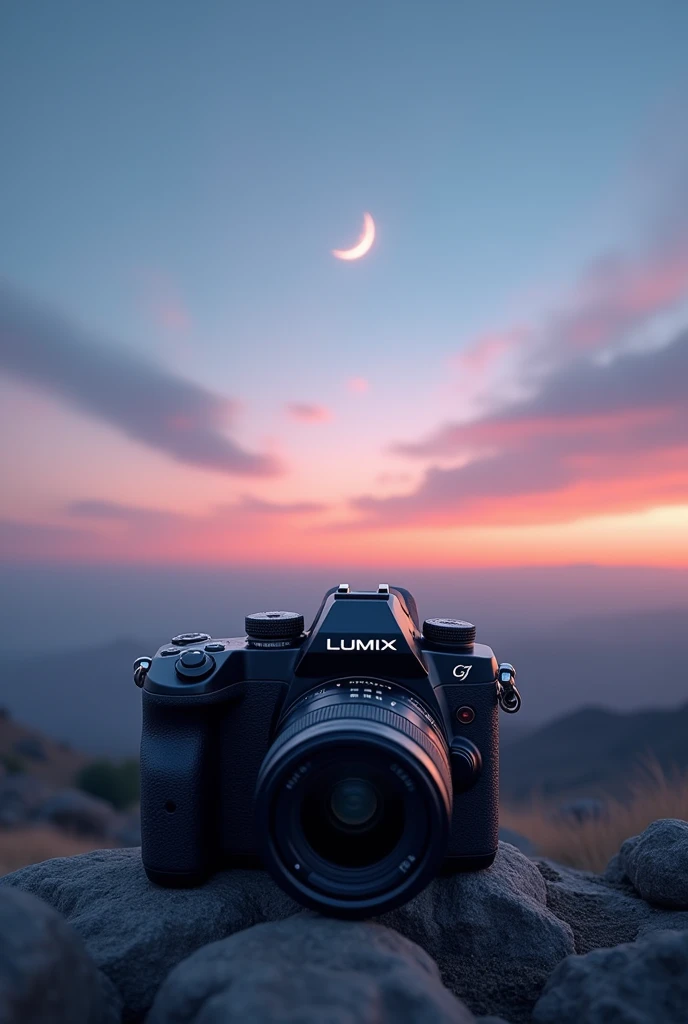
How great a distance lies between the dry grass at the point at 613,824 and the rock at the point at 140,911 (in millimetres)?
2896

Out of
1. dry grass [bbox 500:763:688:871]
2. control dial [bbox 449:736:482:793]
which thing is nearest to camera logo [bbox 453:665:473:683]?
control dial [bbox 449:736:482:793]

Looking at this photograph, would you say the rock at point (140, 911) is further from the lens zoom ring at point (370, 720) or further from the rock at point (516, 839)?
the rock at point (516, 839)

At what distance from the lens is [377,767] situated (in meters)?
2.36

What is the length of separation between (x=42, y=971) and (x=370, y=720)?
1121 millimetres

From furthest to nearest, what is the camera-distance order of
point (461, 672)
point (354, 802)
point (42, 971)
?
point (461, 672)
point (354, 802)
point (42, 971)

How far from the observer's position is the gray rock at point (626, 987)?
201 cm

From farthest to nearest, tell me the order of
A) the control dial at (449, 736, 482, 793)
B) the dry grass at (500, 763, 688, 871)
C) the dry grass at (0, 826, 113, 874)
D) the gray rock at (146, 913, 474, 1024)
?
the dry grass at (0, 826, 113, 874) < the dry grass at (500, 763, 688, 871) < the control dial at (449, 736, 482, 793) < the gray rock at (146, 913, 474, 1024)

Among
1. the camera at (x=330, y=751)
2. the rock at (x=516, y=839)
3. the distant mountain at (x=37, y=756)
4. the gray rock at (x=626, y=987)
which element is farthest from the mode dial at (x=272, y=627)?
the distant mountain at (x=37, y=756)

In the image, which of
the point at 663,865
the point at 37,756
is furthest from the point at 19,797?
the point at 663,865

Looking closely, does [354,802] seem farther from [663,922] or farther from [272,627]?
[663,922]

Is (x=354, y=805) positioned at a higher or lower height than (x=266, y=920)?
higher

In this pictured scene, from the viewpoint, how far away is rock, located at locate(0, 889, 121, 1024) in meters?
1.77

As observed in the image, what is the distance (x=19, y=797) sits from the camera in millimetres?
16250

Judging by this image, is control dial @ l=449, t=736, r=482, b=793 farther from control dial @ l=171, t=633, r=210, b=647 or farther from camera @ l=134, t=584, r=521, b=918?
control dial @ l=171, t=633, r=210, b=647
